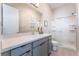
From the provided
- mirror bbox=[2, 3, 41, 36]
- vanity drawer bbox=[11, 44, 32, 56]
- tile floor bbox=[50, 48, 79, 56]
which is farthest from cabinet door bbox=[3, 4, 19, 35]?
tile floor bbox=[50, 48, 79, 56]

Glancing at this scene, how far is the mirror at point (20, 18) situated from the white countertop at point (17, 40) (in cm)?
7

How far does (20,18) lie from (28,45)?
1.29 ft

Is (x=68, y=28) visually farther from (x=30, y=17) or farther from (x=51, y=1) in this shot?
(x=30, y=17)

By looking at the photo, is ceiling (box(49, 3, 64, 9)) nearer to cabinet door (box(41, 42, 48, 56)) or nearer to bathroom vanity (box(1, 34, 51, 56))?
bathroom vanity (box(1, 34, 51, 56))

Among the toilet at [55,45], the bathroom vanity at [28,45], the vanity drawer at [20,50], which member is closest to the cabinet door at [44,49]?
the bathroom vanity at [28,45]

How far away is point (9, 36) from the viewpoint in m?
1.33

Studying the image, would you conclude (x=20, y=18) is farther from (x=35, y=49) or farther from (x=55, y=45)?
(x=55, y=45)

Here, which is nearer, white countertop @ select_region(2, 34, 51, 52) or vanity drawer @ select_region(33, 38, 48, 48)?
white countertop @ select_region(2, 34, 51, 52)

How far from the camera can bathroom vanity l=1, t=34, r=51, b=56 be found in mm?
1197

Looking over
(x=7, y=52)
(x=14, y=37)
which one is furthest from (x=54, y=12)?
(x=7, y=52)

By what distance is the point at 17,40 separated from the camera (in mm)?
1306

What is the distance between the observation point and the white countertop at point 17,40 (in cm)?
116

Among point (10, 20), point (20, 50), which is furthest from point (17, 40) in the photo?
point (10, 20)

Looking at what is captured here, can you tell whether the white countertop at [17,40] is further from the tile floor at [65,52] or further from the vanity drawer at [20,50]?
the tile floor at [65,52]
